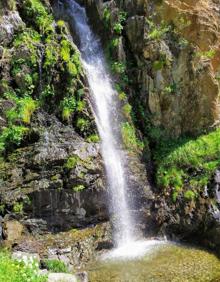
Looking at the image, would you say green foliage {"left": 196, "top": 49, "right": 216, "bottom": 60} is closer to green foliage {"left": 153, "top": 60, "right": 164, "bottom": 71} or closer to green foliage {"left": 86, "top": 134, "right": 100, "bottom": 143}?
green foliage {"left": 153, "top": 60, "right": 164, "bottom": 71}

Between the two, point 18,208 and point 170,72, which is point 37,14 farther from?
point 18,208

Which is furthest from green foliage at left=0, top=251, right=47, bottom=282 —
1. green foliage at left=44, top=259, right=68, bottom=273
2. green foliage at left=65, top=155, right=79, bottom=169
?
green foliage at left=65, top=155, right=79, bottom=169

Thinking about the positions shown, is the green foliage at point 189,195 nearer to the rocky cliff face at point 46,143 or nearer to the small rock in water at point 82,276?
the rocky cliff face at point 46,143

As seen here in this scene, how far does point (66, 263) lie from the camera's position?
11.6m

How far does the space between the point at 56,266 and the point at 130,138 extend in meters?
6.01

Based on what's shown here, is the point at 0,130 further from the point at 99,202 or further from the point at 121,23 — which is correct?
the point at 121,23

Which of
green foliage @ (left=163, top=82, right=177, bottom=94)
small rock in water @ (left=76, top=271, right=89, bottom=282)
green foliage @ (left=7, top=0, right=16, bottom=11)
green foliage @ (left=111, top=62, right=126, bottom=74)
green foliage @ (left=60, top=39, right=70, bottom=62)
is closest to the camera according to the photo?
small rock in water @ (left=76, top=271, right=89, bottom=282)

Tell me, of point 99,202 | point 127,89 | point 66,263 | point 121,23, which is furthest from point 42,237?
point 121,23

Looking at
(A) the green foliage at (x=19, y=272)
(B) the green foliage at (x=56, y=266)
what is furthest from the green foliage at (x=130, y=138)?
(A) the green foliage at (x=19, y=272)

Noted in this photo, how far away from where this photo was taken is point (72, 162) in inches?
518

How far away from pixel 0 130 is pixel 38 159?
70.3 inches

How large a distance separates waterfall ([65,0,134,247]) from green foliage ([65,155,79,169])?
113cm

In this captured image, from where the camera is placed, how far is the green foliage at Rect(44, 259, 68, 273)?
10.6 metres

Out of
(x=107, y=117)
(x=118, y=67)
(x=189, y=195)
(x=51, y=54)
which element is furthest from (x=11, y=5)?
(x=189, y=195)
